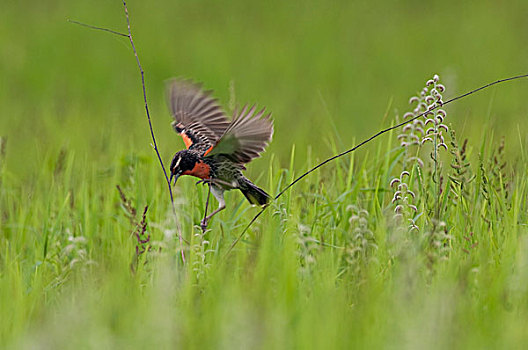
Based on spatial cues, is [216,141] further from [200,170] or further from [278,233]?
[278,233]

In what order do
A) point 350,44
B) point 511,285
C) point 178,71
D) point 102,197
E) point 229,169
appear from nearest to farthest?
point 511,285 < point 229,169 < point 102,197 < point 178,71 < point 350,44

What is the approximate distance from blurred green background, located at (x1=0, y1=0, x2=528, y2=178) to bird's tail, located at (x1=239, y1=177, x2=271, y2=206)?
13.4 ft

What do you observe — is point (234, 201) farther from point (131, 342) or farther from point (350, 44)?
A: point (350, 44)

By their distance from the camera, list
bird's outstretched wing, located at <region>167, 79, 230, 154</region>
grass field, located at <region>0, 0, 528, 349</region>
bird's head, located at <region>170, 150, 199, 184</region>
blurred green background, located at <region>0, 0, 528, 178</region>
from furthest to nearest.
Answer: blurred green background, located at <region>0, 0, 528, 178</region>
bird's outstretched wing, located at <region>167, 79, 230, 154</region>
bird's head, located at <region>170, 150, 199, 184</region>
grass field, located at <region>0, 0, 528, 349</region>

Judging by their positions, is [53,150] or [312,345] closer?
[312,345]

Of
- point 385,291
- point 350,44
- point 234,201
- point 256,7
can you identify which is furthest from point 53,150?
point 256,7

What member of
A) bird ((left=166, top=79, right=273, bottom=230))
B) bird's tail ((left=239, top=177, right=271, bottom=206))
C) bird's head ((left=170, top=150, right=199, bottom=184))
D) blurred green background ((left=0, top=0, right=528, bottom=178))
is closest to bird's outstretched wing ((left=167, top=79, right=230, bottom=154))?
bird ((left=166, top=79, right=273, bottom=230))

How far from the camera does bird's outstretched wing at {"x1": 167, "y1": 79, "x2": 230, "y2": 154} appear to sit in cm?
471

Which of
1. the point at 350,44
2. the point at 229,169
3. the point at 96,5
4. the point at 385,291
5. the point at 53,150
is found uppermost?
the point at 96,5

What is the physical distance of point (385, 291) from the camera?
11.8 feet

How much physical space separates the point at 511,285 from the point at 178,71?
10.4 m

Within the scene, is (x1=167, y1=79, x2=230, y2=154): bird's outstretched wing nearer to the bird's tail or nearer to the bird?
the bird

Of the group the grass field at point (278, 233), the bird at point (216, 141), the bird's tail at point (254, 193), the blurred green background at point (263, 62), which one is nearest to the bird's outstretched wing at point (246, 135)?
the bird at point (216, 141)

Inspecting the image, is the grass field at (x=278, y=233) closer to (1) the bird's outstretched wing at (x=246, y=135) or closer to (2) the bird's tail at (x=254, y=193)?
(2) the bird's tail at (x=254, y=193)
